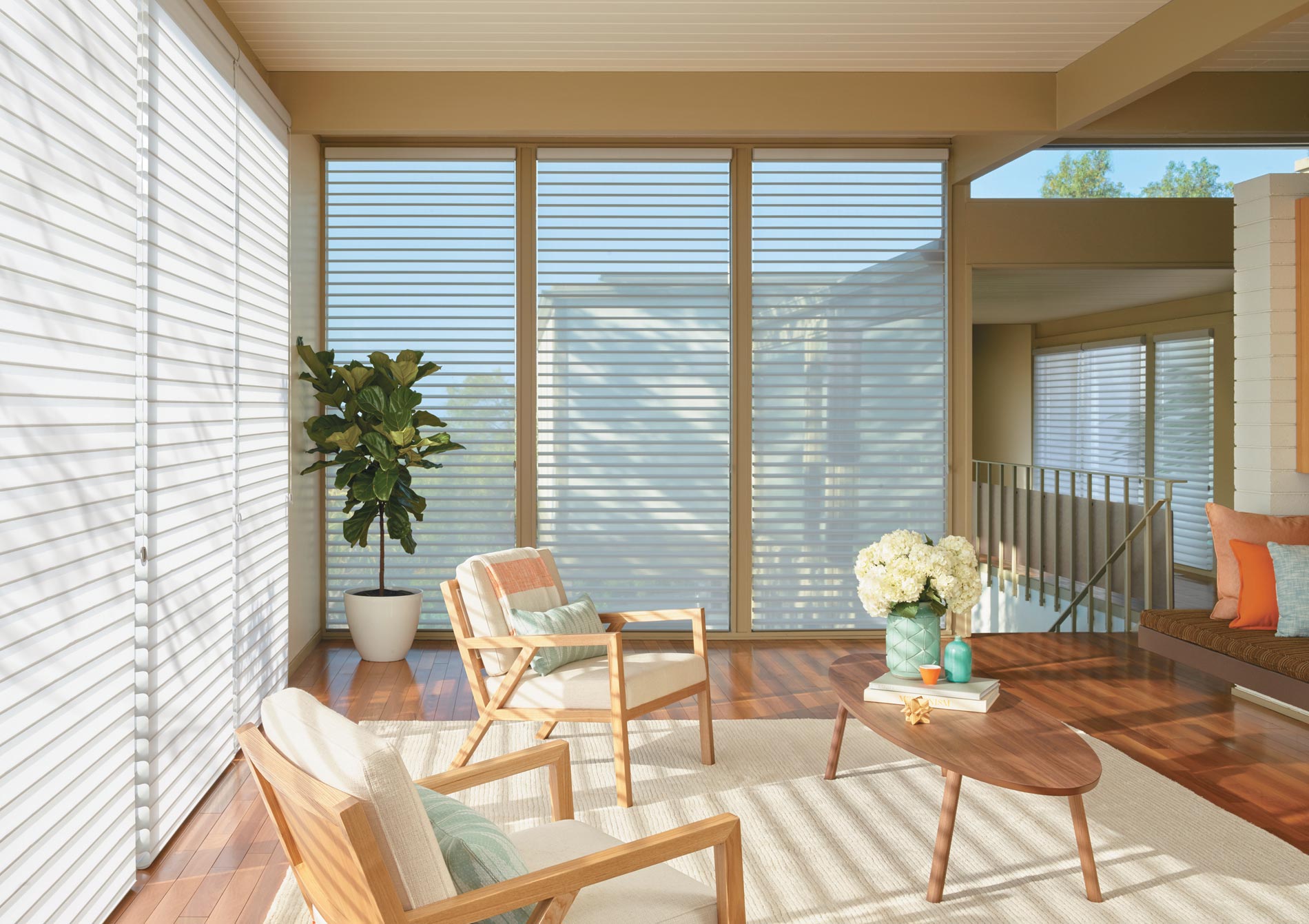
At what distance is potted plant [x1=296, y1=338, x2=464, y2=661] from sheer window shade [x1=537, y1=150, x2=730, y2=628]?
2.77 feet

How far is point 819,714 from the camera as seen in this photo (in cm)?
444

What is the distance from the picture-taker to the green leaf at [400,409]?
202 inches

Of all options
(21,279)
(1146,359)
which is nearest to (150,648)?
(21,279)

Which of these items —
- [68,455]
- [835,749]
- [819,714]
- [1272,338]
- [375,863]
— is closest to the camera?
[375,863]

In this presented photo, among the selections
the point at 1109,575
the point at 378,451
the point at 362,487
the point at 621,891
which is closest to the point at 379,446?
the point at 378,451

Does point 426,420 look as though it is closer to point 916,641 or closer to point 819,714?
point 819,714

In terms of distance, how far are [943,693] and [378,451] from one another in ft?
10.4

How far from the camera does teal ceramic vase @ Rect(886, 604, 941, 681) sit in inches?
131

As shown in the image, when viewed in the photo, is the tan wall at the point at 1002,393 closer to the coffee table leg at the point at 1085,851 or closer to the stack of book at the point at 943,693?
the stack of book at the point at 943,693

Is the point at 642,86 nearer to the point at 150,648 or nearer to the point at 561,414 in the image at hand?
the point at 561,414

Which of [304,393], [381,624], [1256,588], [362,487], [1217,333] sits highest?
[1217,333]

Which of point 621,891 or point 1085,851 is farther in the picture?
point 1085,851

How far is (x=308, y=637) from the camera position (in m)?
5.53

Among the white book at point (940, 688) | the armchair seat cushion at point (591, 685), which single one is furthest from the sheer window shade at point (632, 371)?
the white book at point (940, 688)
